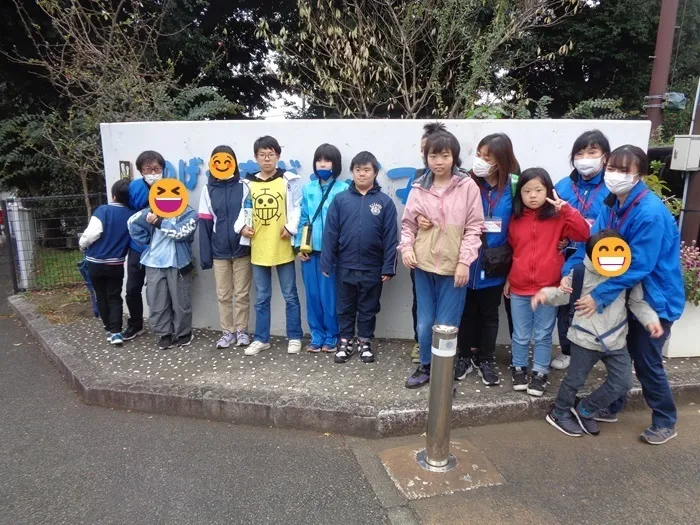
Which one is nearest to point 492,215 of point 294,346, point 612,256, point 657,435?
point 612,256

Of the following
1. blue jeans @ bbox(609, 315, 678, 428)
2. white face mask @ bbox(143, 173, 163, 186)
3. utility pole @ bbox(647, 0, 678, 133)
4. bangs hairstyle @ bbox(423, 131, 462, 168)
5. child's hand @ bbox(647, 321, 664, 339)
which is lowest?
blue jeans @ bbox(609, 315, 678, 428)

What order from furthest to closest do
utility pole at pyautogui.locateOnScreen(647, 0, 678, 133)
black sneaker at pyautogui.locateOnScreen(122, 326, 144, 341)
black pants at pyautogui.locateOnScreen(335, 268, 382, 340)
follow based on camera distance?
utility pole at pyautogui.locateOnScreen(647, 0, 678, 133), black sneaker at pyautogui.locateOnScreen(122, 326, 144, 341), black pants at pyautogui.locateOnScreen(335, 268, 382, 340)

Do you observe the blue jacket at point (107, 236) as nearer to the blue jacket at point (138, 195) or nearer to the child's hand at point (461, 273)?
the blue jacket at point (138, 195)

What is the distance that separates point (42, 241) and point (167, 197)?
14.4 feet

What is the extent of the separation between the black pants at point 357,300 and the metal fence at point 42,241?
4.94m

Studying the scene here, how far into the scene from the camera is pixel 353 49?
751 cm

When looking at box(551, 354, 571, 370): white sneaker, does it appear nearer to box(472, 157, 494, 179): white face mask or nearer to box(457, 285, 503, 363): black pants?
box(457, 285, 503, 363): black pants

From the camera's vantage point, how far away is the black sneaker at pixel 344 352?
4184 millimetres

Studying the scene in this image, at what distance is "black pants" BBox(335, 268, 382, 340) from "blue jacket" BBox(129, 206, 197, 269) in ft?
4.65

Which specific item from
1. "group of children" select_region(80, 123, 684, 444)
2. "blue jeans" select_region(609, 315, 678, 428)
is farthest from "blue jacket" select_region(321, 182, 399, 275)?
"blue jeans" select_region(609, 315, 678, 428)

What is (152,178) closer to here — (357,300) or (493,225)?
(357,300)

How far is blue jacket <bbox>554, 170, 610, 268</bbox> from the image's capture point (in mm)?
3500

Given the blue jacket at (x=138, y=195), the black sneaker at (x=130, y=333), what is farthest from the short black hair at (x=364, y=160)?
the black sneaker at (x=130, y=333)

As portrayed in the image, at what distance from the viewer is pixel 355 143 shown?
4398 millimetres
